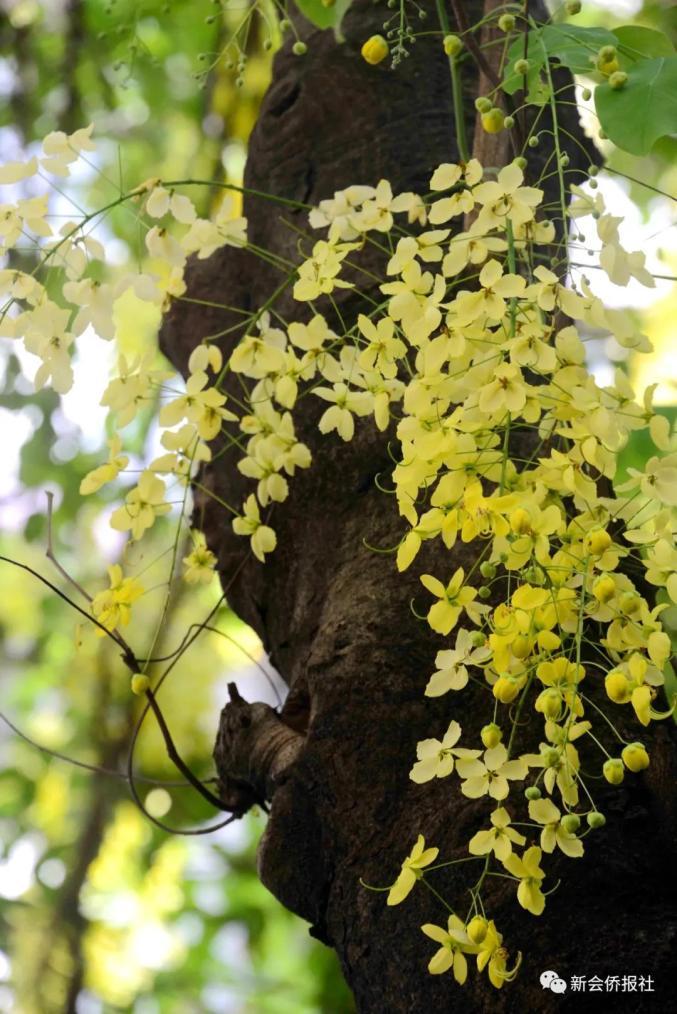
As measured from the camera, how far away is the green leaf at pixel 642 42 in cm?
87

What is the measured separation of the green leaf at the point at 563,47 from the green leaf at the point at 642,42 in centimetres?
5

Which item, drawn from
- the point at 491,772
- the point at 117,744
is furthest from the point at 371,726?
the point at 117,744

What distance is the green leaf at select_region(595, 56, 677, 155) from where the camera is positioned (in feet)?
2.47

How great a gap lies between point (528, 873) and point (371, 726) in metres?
0.18

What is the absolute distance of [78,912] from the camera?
1.69 m

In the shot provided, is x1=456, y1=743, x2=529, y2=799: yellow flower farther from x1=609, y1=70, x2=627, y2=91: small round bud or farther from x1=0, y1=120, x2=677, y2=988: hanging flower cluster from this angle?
x1=609, y1=70, x2=627, y2=91: small round bud

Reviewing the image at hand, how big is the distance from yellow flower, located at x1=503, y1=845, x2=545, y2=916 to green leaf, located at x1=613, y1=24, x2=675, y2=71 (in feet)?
1.91

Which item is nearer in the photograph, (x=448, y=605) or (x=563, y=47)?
→ (x=448, y=605)

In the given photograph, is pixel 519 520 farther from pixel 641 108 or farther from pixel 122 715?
pixel 122 715

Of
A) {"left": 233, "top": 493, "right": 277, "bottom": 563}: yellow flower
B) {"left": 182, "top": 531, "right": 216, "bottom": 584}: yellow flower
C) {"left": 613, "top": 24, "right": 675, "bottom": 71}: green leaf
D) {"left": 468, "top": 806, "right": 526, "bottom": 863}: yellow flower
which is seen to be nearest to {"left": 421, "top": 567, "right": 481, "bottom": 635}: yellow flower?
{"left": 468, "top": 806, "right": 526, "bottom": 863}: yellow flower

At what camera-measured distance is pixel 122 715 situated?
70.9 inches

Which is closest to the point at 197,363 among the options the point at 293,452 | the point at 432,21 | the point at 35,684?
the point at 293,452

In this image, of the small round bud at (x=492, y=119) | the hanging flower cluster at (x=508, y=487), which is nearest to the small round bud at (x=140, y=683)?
the hanging flower cluster at (x=508, y=487)

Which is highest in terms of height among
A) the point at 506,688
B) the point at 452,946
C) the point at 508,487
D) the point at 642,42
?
the point at 642,42
